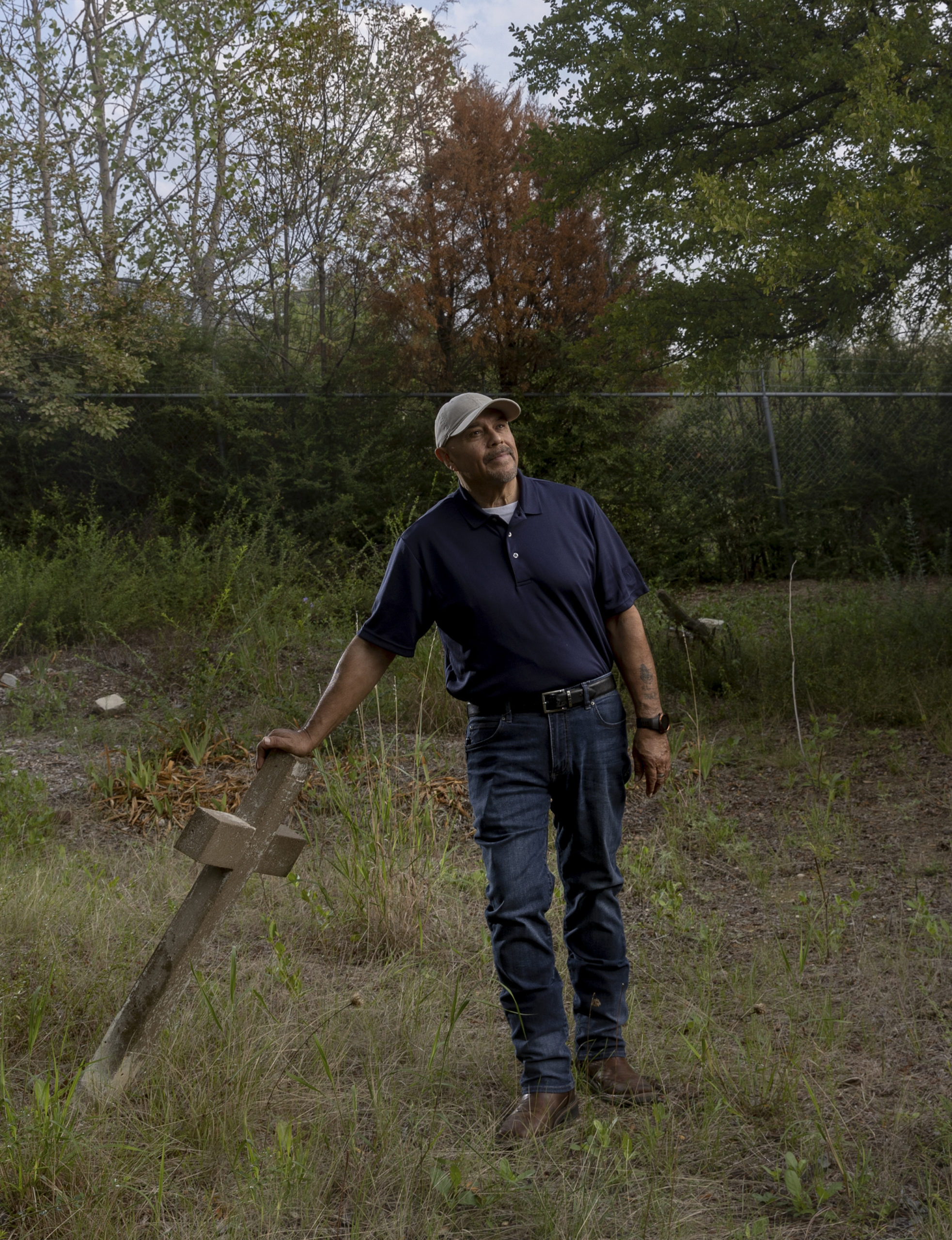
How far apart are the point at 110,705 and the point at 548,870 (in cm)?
510

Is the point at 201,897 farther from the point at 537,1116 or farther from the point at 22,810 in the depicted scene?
the point at 22,810

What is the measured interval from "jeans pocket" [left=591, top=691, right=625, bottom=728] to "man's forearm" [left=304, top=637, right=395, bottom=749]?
0.55m

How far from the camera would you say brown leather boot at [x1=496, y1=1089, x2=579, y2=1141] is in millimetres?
2551

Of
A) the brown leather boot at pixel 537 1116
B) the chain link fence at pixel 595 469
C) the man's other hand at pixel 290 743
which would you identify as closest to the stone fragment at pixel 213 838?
the man's other hand at pixel 290 743

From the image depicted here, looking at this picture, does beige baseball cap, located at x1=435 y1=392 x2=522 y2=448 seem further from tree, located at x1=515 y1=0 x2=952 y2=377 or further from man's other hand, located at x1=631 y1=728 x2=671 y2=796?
tree, located at x1=515 y1=0 x2=952 y2=377

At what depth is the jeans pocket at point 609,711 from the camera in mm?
2768

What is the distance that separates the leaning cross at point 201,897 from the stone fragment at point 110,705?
4.78 m

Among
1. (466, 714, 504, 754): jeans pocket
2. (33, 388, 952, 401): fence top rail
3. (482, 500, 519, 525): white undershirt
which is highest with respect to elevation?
(33, 388, 952, 401): fence top rail

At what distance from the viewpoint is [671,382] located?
41.9 ft

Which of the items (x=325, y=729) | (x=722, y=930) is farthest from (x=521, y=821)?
(x=722, y=930)

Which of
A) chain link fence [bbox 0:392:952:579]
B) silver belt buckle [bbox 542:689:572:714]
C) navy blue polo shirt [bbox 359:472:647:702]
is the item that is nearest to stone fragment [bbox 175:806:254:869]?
navy blue polo shirt [bbox 359:472:647:702]

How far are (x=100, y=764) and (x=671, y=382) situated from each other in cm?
893

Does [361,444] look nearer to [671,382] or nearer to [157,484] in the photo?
[157,484]

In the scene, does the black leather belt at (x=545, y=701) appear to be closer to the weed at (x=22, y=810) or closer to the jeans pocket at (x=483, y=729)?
the jeans pocket at (x=483, y=729)
